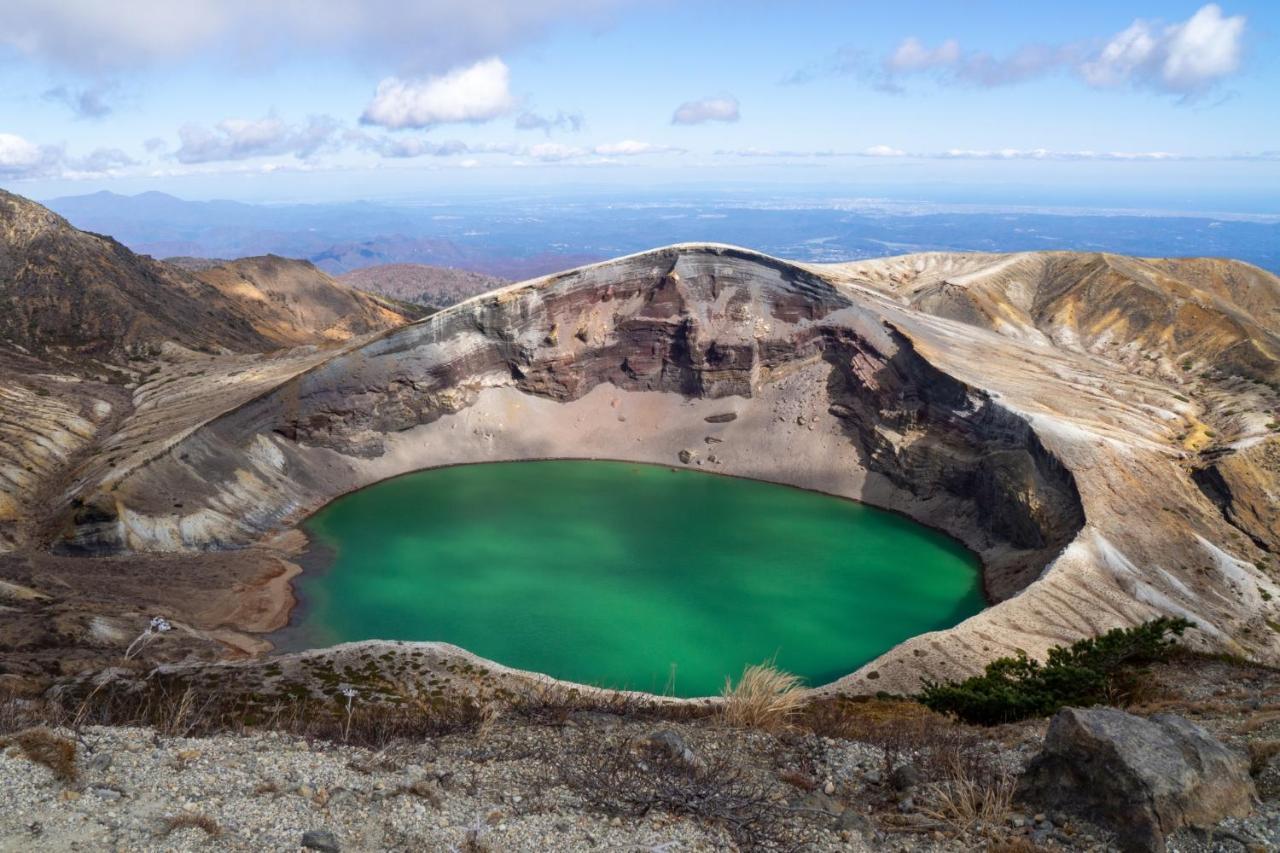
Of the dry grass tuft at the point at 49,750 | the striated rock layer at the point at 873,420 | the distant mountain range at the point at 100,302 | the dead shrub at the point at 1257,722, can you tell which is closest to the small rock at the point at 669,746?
the dry grass tuft at the point at 49,750

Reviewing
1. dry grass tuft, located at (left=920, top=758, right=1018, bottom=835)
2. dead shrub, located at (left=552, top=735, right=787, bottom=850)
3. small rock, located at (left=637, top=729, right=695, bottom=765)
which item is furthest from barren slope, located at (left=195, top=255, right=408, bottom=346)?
dry grass tuft, located at (left=920, top=758, right=1018, bottom=835)

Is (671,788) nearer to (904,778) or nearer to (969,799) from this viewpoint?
(904,778)

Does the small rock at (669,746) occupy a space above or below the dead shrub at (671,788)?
below

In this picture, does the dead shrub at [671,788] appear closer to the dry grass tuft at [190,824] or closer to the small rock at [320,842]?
the small rock at [320,842]

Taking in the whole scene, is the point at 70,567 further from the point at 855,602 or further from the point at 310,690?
the point at 855,602

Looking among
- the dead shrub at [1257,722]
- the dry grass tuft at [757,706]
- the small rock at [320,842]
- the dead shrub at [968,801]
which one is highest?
the small rock at [320,842]

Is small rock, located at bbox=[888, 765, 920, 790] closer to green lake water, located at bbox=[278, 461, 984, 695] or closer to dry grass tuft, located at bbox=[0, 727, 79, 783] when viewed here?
dry grass tuft, located at bbox=[0, 727, 79, 783]
